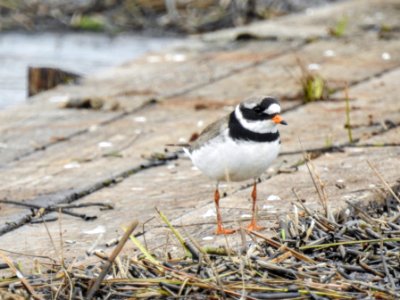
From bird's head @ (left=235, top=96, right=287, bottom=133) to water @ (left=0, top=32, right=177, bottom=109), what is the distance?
270 inches

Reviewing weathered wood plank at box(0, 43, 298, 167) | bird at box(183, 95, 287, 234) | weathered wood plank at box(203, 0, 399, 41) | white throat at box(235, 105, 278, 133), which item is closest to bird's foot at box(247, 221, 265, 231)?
bird at box(183, 95, 287, 234)

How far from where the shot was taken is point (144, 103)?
31.5ft

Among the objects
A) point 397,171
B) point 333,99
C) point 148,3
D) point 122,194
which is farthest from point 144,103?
point 148,3

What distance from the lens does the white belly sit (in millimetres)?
5863

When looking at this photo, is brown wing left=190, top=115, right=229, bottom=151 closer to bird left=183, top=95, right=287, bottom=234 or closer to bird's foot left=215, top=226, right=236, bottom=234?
bird left=183, top=95, right=287, bottom=234

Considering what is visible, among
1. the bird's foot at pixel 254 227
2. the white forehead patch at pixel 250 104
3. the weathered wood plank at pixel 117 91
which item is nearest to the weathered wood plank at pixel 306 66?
the weathered wood plank at pixel 117 91

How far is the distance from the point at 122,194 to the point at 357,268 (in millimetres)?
2263

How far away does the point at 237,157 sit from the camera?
5887 mm

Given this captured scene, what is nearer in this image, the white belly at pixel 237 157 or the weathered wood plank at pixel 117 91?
the white belly at pixel 237 157

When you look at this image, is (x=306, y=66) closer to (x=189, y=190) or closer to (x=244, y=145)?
(x=189, y=190)

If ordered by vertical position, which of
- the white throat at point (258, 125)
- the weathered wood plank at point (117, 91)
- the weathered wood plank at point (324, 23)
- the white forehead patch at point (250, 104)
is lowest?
the weathered wood plank at point (324, 23)

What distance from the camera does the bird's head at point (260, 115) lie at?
19.5 ft

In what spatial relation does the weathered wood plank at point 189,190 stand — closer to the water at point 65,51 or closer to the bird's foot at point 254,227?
the bird's foot at point 254,227

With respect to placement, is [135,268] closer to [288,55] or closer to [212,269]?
[212,269]
